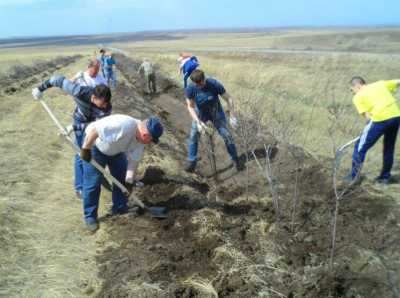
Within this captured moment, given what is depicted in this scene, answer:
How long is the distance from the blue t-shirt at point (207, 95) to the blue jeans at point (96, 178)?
6.32ft

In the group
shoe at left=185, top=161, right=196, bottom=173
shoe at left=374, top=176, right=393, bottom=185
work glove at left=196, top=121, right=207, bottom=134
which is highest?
work glove at left=196, top=121, right=207, bottom=134

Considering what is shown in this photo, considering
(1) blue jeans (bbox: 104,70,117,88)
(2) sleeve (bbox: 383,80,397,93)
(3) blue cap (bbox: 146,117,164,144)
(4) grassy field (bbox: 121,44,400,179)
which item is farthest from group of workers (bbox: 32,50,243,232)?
(1) blue jeans (bbox: 104,70,117,88)

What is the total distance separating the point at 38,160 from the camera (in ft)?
22.5

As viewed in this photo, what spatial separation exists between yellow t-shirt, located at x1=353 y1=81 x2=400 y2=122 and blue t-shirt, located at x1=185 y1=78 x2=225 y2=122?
208 centimetres

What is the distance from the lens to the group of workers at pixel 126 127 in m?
3.96

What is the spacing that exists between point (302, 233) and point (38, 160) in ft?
15.5

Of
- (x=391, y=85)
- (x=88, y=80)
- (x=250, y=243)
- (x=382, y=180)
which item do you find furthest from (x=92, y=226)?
(x=391, y=85)

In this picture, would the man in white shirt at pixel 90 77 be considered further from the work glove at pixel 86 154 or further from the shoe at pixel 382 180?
the shoe at pixel 382 180

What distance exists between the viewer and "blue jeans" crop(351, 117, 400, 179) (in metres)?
5.44

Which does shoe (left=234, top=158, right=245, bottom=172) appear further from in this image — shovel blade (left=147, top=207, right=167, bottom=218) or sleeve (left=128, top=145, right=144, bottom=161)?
sleeve (left=128, top=145, right=144, bottom=161)

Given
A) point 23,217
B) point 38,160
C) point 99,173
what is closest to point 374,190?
point 99,173

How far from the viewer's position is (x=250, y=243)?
4328 millimetres

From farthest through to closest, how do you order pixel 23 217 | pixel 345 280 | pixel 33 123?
pixel 33 123, pixel 23 217, pixel 345 280

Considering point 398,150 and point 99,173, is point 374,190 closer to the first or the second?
point 398,150
